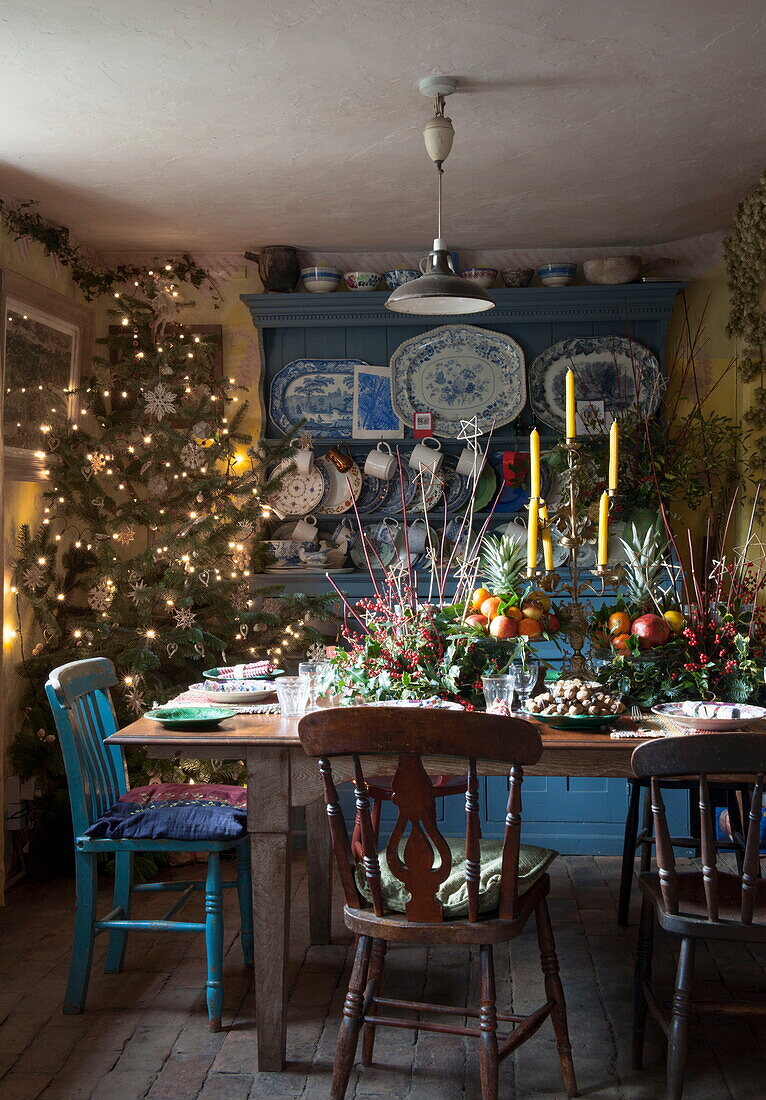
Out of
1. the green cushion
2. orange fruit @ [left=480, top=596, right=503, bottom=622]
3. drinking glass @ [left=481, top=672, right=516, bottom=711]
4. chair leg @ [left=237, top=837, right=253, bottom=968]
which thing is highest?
orange fruit @ [left=480, top=596, right=503, bottom=622]

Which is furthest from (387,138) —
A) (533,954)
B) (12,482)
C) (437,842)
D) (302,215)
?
(533,954)

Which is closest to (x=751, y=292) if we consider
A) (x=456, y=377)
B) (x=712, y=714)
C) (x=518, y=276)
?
(x=518, y=276)

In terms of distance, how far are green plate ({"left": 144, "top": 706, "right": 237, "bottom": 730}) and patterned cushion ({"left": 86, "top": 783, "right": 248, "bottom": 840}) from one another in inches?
10.1

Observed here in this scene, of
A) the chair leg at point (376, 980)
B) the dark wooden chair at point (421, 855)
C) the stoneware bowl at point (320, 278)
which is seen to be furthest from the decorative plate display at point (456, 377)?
the dark wooden chair at point (421, 855)

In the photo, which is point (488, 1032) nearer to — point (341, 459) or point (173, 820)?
point (173, 820)

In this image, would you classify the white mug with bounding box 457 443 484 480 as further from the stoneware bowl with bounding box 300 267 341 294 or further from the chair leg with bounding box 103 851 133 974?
the chair leg with bounding box 103 851 133 974

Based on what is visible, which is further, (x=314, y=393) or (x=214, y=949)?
(x=314, y=393)

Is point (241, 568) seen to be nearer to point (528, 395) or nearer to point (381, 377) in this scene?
point (381, 377)

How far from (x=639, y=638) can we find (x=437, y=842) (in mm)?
817

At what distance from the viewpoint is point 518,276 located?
187 inches

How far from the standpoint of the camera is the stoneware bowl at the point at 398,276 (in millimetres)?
4656

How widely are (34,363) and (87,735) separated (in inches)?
70.4

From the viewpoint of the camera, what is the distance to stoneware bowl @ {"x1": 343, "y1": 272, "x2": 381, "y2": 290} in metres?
4.70

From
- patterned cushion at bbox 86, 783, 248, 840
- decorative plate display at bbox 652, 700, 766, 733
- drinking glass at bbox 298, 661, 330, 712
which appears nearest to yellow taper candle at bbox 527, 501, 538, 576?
decorative plate display at bbox 652, 700, 766, 733
